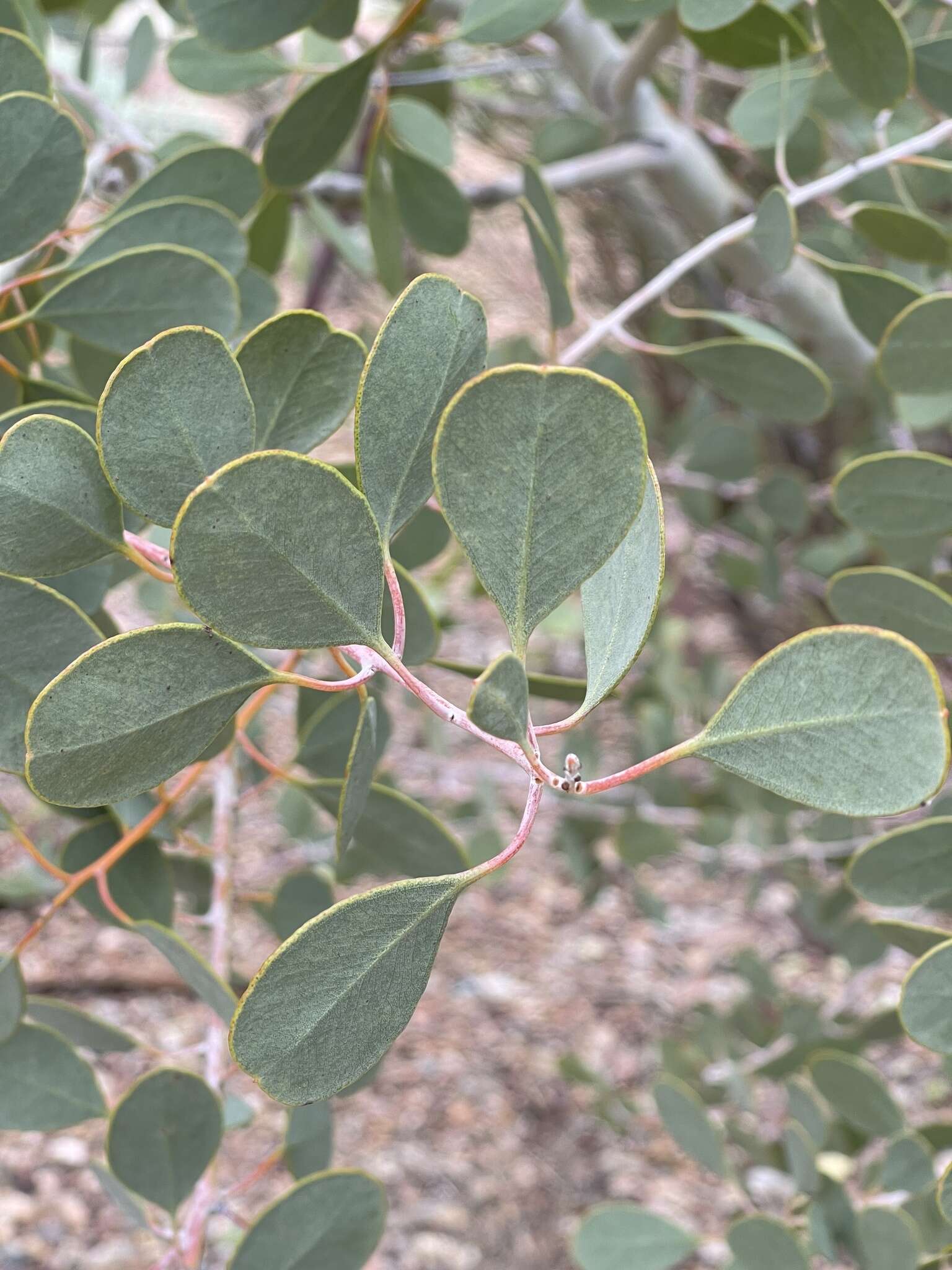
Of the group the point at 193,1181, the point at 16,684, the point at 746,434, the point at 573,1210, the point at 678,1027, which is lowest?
the point at 678,1027

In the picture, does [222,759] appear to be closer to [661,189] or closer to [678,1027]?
[661,189]

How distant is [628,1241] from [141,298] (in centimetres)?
69

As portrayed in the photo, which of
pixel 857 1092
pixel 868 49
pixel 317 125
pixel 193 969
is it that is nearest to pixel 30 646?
pixel 193 969

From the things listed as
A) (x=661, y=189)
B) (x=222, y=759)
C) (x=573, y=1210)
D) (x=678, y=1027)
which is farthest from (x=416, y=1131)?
(x=661, y=189)

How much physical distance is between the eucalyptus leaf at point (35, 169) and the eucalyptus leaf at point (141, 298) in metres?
0.03

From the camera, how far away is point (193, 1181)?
517 mm

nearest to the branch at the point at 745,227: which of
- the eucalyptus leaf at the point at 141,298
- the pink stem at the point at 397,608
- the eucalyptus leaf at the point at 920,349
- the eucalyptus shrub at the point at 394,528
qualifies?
the eucalyptus shrub at the point at 394,528

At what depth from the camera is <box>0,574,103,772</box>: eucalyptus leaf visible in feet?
1.22

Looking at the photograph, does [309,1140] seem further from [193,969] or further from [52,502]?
[52,502]

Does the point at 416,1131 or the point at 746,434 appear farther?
the point at 416,1131

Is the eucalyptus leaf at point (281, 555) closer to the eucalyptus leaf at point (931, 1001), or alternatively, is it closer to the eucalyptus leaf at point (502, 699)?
the eucalyptus leaf at point (502, 699)

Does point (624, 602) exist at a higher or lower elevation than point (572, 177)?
higher

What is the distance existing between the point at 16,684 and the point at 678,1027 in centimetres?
164

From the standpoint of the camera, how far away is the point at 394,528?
12.9 inches
